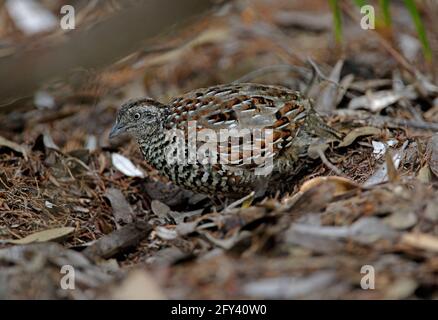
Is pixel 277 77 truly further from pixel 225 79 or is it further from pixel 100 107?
pixel 100 107

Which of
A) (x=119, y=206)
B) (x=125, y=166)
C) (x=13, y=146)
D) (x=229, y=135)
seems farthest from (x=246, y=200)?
(x=13, y=146)

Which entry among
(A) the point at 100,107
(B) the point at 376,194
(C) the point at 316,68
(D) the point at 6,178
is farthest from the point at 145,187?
(B) the point at 376,194

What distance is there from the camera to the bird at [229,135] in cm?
471

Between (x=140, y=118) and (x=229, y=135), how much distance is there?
80 centimetres

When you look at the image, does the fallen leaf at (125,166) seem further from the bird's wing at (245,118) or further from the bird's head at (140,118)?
the bird's wing at (245,118)

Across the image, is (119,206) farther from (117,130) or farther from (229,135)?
(229,135)

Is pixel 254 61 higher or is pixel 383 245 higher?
pixel 254 61

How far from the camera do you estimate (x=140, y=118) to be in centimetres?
513

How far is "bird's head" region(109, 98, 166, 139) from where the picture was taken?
5109mm

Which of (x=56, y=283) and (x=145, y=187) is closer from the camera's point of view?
(x=56, y=283)

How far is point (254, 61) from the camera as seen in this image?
722cm

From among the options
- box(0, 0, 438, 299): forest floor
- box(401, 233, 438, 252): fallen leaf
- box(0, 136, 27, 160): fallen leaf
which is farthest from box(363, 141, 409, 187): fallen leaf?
box(0, 136, 27, 160): fallen leaf
